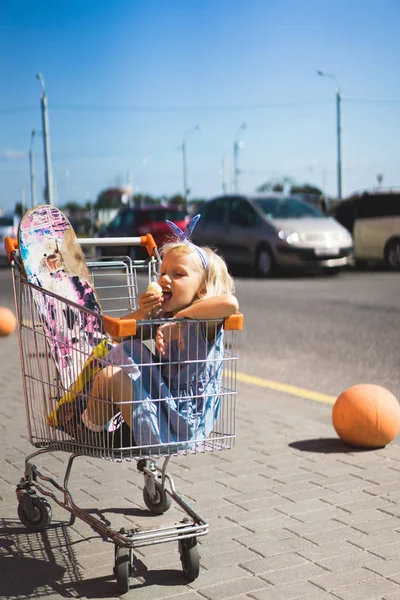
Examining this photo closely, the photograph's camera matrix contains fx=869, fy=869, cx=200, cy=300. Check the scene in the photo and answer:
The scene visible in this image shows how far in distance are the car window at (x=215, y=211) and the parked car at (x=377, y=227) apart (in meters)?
3.22

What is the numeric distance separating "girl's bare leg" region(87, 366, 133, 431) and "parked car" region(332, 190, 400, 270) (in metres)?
16.7

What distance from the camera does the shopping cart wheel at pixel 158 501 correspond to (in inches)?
164

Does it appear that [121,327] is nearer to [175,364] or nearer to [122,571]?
[175,364]

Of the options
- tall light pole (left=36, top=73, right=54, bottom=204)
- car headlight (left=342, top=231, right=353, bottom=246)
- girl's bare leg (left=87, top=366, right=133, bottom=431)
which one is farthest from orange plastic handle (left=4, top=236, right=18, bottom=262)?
tall light pole (left=36, top=73, right=54, bottom=204)

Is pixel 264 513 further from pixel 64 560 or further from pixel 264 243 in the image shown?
pixel 264 243

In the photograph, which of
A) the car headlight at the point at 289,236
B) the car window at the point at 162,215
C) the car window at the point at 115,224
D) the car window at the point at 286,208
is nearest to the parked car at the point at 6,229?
the car window at the point at 115,224

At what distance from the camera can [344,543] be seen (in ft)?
12.4

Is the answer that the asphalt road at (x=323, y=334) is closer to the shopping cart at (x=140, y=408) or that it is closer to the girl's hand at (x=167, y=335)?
the shopping cart at (x=140, y=408)

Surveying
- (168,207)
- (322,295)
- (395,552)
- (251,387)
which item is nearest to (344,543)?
(395,552)

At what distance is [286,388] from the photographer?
7.37 metres

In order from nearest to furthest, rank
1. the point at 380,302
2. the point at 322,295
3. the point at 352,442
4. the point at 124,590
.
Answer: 1. the point at 124,590
2. the point at 352,442
3. the point at 380,302
4. the point at 322,295

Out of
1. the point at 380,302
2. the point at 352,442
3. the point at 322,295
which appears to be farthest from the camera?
the point at 322,295

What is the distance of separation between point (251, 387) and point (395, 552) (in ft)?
12.5

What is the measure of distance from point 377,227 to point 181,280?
16.8 metres
